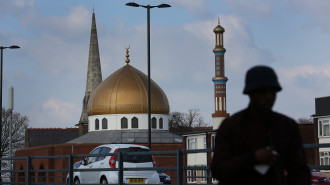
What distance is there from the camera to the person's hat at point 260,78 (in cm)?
466

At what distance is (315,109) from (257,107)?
6524 centimetres

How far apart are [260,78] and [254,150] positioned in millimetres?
426

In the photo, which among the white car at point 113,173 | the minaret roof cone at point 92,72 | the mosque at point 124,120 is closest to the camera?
the white car at point 113,173

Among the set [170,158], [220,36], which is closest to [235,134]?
[170,158]

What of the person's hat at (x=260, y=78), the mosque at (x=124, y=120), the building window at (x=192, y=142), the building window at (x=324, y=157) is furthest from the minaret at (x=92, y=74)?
the person's hat at (x=260, y=78)

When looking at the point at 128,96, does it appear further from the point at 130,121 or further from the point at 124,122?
the point at 124,122

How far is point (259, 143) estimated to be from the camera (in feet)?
15.4

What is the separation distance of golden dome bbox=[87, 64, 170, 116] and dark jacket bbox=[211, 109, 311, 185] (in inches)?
3073

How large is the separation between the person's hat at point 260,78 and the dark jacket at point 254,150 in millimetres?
180

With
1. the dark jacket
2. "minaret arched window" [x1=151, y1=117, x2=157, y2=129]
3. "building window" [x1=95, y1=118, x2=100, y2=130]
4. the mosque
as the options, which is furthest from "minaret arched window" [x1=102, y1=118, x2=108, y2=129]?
the dark jacket

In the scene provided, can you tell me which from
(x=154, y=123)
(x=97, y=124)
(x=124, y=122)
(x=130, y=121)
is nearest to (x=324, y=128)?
(x=154, y=123)

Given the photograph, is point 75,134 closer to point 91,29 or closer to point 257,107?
point 91,29

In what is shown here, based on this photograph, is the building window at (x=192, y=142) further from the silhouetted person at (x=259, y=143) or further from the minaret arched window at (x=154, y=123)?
the silhouetted person at (x=259, y=143)

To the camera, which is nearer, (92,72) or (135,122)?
(135,122)
